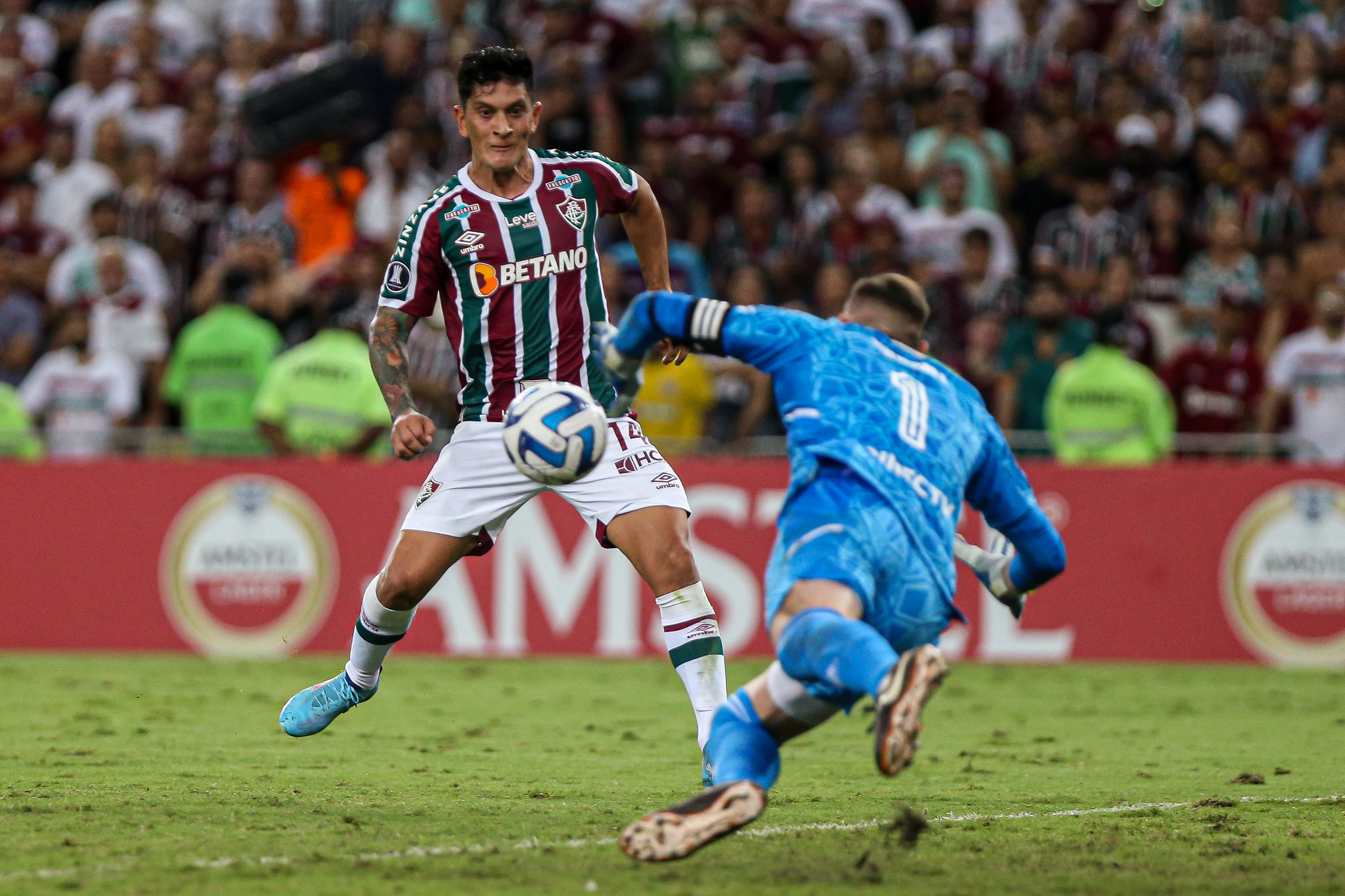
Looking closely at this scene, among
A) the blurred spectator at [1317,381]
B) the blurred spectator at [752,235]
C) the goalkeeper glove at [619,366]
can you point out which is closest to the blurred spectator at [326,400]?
the blurred spectator at [752,235]

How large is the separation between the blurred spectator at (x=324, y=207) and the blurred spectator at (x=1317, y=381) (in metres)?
8.35

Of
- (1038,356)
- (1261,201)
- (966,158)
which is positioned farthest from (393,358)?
(1261,201)

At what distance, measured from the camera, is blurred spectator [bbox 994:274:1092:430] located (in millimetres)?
13984

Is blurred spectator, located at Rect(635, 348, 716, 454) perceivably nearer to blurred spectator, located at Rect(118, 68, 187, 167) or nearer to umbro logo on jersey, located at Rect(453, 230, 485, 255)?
blurred spectator, located at Rect(118, 68, 187, 167)

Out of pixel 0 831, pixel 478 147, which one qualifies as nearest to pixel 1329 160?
pixel 478 147

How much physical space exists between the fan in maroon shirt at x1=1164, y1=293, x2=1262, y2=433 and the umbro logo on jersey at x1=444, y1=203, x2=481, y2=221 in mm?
8316

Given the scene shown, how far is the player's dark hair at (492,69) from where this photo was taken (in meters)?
7.02

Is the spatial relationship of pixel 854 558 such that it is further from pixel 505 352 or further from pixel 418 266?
pixel 418 266

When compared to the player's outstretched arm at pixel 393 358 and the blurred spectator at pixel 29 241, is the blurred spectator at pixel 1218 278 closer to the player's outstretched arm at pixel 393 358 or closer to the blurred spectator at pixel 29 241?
the player's outstretched arm at pixel 393 358

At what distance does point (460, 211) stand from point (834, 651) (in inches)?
116

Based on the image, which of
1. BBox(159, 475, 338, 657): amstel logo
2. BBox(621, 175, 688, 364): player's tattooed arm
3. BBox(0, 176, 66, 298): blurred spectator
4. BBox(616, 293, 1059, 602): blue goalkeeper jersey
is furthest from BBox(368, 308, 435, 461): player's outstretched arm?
BBox(0, 176, 66, 298): blurred spectator

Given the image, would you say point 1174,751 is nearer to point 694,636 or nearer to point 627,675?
point 694,636

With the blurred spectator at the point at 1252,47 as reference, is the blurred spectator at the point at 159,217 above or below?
below

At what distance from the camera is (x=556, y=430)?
6.21 m
